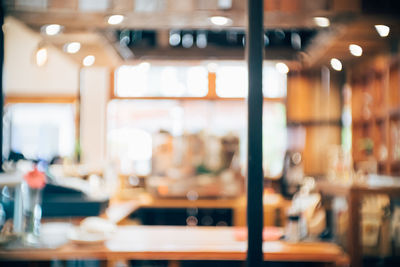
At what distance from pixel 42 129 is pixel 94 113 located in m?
1.75

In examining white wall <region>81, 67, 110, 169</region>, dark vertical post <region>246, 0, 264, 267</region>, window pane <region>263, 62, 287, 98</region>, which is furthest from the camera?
white wall <region>81, 67, 110, 169</region>

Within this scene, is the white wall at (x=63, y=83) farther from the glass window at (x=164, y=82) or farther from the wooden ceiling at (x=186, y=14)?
the wooden ceiling at (x=186, y=14)

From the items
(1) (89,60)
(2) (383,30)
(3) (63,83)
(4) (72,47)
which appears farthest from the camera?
(3) (63,83)

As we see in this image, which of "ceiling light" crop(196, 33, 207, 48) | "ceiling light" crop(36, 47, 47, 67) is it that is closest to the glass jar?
"ceiling light" crop(36, 47, 47, 67)

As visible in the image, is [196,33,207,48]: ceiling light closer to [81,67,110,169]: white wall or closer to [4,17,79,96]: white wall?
[81,67,110,169]: white wall

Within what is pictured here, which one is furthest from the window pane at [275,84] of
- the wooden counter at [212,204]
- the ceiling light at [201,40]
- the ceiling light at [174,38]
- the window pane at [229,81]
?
the wooden counter at [212,204]

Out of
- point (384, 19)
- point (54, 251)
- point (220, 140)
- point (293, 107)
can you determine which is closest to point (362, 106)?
point (293, 107)

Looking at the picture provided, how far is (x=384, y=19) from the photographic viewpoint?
2.61 metres

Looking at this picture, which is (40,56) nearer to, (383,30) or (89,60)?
(89,60)

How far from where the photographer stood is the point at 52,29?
2.98m

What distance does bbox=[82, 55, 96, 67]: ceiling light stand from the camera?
3829mm

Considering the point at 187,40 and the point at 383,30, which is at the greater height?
the point at 187,40

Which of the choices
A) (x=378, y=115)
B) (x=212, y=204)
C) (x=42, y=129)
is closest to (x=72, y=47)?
(x=212, y=204)

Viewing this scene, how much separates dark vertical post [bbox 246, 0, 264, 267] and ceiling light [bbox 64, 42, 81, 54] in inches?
88.3
